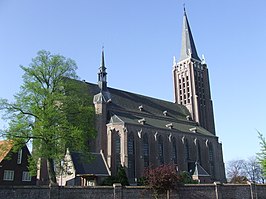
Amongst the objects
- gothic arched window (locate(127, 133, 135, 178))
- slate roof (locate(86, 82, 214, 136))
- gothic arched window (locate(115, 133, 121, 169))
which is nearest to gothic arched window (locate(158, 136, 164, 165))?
slate roof (locate(86, 82, 214, 136))

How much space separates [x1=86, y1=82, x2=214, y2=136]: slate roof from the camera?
2105 inches

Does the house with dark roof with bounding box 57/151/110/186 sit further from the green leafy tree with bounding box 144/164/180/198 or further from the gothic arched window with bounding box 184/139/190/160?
the gothic arched window with bounding box 184/139/190/160

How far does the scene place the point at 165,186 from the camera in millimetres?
25516

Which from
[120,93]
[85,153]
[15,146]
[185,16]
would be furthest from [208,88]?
[15,146]

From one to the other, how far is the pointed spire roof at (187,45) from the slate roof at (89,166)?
3783cm

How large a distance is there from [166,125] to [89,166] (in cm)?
1988

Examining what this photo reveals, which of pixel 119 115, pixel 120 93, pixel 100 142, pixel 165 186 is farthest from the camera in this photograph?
pixel 120 93

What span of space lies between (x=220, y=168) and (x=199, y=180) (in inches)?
486

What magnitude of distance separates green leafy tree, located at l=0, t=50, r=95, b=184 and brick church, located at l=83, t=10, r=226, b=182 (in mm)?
17538

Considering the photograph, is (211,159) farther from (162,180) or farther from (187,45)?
(162,180)

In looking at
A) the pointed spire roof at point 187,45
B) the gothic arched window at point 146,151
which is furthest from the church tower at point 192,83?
the gothic arched window at point 146,151

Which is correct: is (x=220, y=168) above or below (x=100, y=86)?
below

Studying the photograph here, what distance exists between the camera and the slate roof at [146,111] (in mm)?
53469

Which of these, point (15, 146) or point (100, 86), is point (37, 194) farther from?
point (100, 86)
